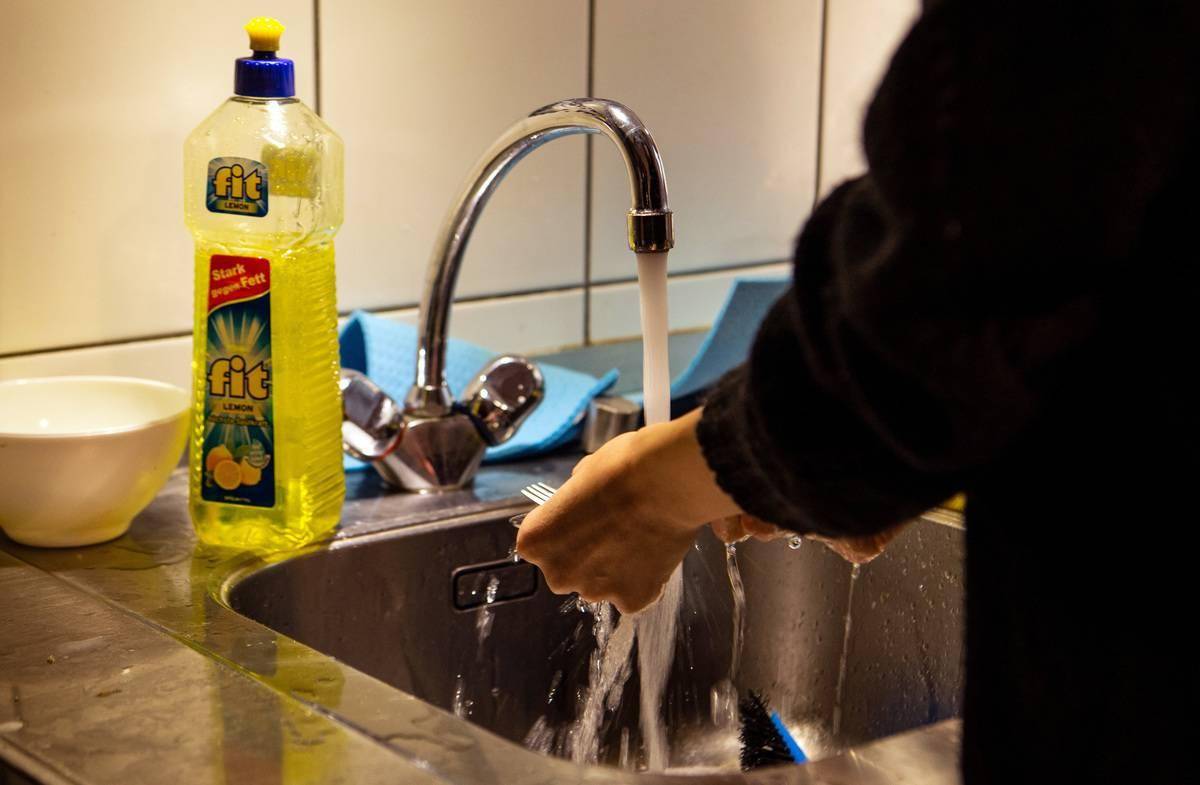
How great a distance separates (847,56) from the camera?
1521 mm

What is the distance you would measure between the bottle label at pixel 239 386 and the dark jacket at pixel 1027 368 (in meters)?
0.45

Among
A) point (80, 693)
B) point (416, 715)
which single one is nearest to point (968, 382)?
point (416, 715)

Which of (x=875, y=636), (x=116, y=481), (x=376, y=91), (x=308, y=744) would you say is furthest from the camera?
(x=376, y=91)

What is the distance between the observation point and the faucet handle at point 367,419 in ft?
3.37

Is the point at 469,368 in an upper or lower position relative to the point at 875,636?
upper

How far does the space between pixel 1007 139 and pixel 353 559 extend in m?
0.64

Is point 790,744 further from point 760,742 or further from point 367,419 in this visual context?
point 367,419

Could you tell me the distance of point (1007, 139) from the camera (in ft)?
1.35

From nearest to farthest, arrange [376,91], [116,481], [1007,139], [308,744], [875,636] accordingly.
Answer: [1007,139], [308,744], [116,481], [875,636], [376,91]

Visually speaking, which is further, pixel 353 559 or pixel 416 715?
pixel 353 559

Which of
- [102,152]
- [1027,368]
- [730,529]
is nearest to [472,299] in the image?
[102,152]

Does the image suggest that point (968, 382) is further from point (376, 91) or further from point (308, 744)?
point (376, 91)

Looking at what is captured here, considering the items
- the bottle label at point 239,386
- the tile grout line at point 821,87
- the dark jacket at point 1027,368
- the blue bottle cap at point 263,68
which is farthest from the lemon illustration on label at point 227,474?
the tile grout line at point 821,87

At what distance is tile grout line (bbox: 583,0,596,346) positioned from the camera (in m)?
1.30
